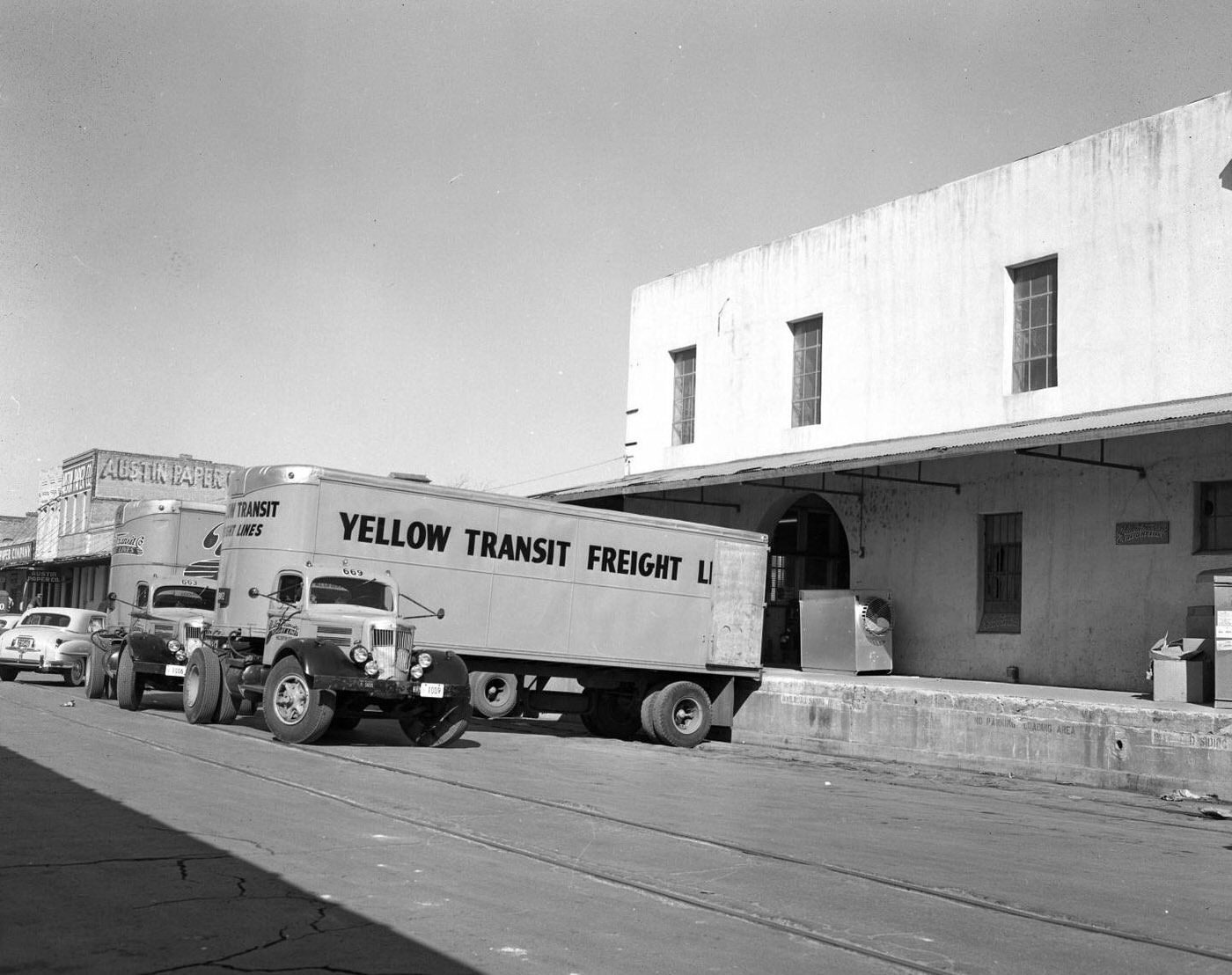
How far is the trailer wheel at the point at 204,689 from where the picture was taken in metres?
18.1

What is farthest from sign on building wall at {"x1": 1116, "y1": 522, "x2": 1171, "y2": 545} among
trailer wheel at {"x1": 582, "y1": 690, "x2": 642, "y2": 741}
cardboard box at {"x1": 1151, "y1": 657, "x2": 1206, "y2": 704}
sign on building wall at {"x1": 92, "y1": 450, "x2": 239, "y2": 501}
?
sign on building wall at {"x1": 92, "y1": 450, "x2": 239, "y2": 501}

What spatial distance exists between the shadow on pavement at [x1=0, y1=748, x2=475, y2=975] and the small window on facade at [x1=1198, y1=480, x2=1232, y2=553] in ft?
51.0

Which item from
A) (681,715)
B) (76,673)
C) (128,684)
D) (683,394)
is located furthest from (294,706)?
(683,394)

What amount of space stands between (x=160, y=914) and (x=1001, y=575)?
18.3 meters

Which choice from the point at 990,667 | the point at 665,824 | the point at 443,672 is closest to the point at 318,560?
the point at 443,672

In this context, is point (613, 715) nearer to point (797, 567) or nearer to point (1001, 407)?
point (797, 567)

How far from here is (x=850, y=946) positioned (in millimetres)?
6582

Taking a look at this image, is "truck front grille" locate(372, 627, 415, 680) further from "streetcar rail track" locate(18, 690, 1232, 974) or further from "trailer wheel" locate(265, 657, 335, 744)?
"streetcar rail track" locate(18, 690, 1232, 974)

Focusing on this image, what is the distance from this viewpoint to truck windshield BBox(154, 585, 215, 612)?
2359 centimetres

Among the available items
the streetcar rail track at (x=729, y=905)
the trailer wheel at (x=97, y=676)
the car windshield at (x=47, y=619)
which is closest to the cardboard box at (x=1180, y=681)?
the streetcar rail track at (x=729, y=905)

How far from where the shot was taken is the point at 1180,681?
55.6 ft

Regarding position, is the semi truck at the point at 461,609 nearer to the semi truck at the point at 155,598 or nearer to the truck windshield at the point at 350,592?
the truck windshield at the point at 350,592

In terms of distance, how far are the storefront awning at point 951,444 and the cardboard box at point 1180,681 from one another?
116 inches

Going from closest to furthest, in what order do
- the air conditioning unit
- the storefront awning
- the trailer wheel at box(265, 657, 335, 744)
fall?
the trailer wheel at box(265, 657, 335, 744) < the storefront awning < the air conditioning unit
